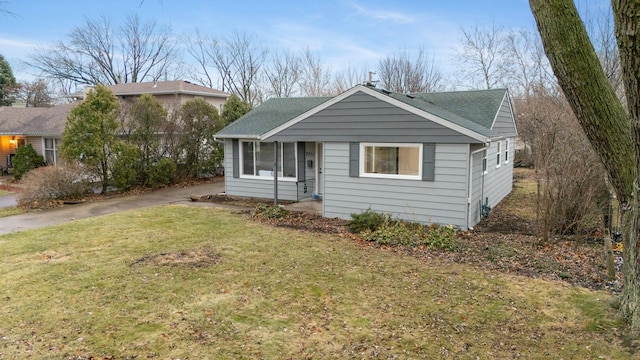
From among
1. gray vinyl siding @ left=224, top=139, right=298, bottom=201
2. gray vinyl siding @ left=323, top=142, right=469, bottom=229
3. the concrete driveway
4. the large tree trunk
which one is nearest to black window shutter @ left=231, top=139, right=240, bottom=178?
gray vinyl siding @ left=224, top=139, right=298, bottom=201

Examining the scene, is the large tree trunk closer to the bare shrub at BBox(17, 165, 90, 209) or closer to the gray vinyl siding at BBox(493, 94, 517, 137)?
the gray vinyl siding at BBox(493, 94, 517, 137)

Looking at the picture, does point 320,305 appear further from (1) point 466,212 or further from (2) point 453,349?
(1) point 466,212

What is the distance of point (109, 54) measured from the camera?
38031mm

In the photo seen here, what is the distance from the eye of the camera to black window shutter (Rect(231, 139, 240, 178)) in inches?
571

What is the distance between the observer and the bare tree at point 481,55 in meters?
31.0

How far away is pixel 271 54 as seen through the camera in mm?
37562

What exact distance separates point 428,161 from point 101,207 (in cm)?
1064

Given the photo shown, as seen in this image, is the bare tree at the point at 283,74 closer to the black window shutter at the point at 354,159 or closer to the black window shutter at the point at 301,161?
the black window shutter at the point at 301,161

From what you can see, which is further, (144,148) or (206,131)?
(206,131)

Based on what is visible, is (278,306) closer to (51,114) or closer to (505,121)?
(505,121)

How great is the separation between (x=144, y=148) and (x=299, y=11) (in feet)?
31.5

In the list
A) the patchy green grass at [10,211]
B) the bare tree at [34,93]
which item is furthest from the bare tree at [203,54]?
the patchy green grass at [10,211]

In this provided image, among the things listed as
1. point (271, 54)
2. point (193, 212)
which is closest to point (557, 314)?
point (193, 212)

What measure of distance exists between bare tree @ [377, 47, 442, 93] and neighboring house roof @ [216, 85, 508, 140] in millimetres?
18587
